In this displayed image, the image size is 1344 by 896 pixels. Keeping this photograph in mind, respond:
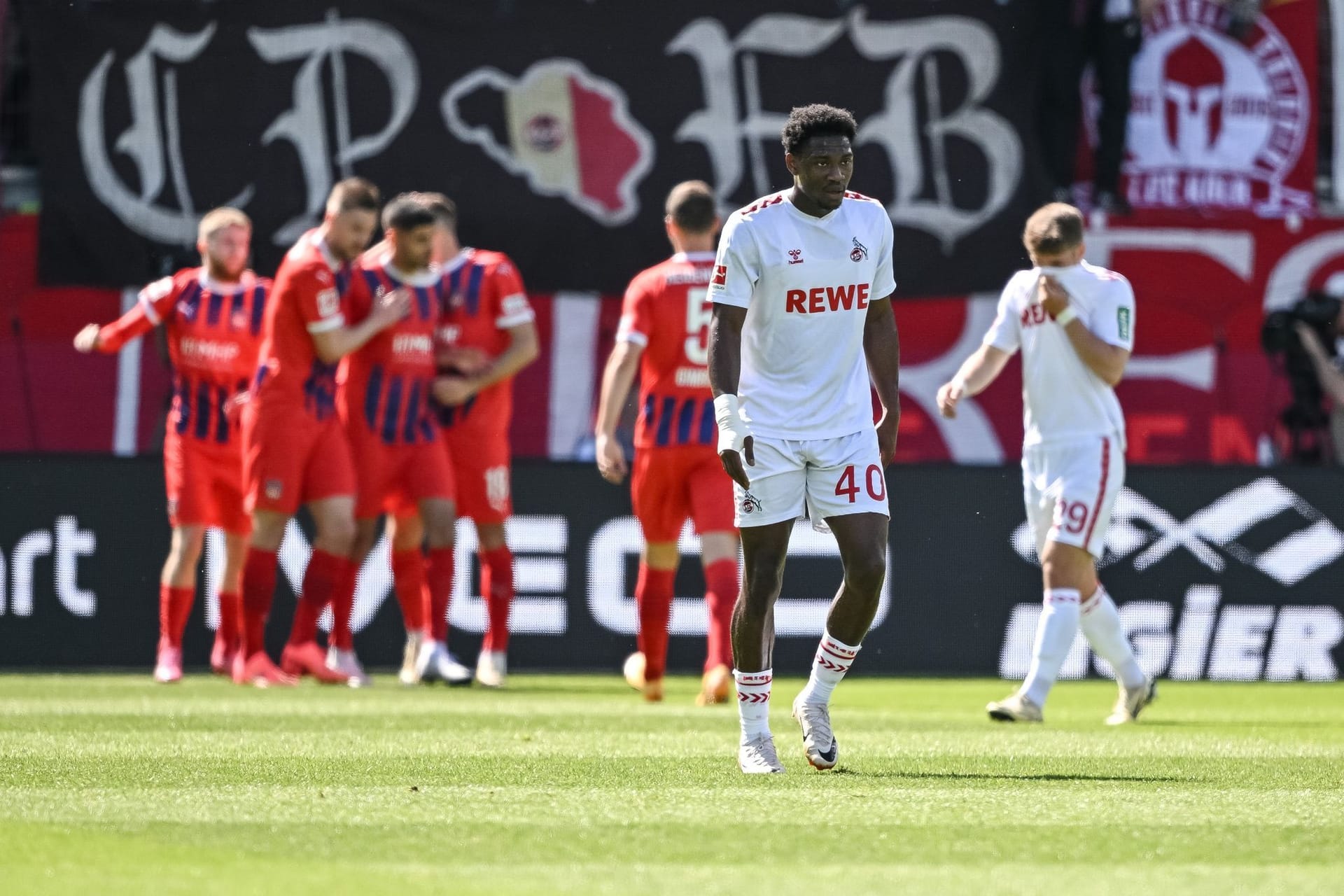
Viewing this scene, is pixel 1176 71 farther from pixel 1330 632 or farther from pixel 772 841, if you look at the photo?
pixel 772 841

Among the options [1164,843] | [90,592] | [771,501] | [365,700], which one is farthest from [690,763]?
[90,592]

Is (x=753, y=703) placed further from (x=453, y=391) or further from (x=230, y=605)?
(x=230, y=605)

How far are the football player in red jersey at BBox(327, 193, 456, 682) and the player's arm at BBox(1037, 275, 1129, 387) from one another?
3.68 meters

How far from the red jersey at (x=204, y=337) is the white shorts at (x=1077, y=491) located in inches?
181

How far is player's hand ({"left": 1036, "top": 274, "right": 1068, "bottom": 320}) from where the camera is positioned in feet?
28.5

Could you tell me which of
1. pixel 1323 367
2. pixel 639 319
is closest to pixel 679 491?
pixel 639 319

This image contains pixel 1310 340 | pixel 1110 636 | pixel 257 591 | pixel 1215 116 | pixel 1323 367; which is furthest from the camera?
pixel 1215 116

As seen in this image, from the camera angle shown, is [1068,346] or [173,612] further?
[173,612]

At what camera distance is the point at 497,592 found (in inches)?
444

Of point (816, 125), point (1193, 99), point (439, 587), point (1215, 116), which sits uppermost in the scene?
point (1193, 99)

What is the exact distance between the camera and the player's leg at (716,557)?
9766 millimetres

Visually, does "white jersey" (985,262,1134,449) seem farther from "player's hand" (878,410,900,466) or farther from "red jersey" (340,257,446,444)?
"red jersey" (340,257,446,444)

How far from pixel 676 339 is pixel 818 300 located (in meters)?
3.52

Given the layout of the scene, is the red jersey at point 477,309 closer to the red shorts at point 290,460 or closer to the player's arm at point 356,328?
the player's arm at point 356,328
